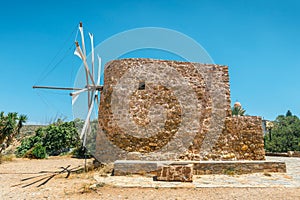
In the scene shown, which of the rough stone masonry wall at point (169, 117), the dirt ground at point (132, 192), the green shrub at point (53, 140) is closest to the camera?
the dirt ground at point (132, 192)

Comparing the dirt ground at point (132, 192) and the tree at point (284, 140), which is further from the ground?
the tree at point (284, 140)

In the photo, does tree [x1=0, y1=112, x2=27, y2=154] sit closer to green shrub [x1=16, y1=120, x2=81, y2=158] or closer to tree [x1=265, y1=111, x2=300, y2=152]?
green shrub [x1=16, y1=120, x2=81, y2=158]

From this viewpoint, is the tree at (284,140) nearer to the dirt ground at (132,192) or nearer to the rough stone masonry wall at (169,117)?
the rough stone masonry wall at (169,117)

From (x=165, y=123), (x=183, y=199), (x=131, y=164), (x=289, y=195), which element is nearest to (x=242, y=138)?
(x=165, y=123)

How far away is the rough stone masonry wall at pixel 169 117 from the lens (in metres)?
7.45

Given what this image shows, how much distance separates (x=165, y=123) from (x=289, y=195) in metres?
4.11

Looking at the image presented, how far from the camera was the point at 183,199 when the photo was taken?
4.12 meters

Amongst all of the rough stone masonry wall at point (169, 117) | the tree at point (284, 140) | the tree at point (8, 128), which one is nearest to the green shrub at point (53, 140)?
the tree at point (8, 128)

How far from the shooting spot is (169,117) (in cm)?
768

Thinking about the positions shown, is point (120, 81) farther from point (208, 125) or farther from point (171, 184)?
point (171, 184)

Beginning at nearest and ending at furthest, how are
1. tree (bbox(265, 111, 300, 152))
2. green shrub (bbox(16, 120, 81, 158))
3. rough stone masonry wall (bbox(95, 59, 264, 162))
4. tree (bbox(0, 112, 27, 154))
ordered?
rough stone masonry wall (bbox(95, 59, 264, 162)) < tree (bbox(0, 112, 27, 154)) < green shrub (bbox(16, 120, 81, 158)) < tree (bbox(265, 111, 300, 152))

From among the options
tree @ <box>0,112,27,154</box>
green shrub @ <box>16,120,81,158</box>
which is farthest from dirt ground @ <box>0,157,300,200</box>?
green shrub @ <box>16,120,81,158</box>

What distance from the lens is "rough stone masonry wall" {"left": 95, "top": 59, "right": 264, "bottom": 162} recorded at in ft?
24.4

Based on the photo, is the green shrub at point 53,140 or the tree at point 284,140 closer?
the green shrub at point 53,140
